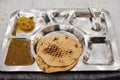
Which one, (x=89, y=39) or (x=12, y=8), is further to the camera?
(x=12, y=8)

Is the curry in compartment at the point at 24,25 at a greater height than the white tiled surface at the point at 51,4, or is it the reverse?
the white tiled surface at the point at 51,4

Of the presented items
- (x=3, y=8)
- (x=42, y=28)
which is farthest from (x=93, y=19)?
(x=3, y=8)

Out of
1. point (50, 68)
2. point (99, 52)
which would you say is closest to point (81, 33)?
point (99, 52)

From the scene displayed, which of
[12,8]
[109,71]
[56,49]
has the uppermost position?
[12,8]

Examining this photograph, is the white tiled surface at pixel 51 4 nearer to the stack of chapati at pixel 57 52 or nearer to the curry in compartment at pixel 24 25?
the curry in compartment at pixel 24 25

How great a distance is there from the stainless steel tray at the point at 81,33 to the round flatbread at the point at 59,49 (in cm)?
3

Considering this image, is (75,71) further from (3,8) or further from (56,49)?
(3,8)

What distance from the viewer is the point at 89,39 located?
0.86 metres

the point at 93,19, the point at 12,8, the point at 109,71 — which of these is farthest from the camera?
the point at 12,8

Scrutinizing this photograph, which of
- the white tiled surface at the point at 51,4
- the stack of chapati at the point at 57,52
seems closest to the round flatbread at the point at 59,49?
the stack of chapati at the point at 57,52

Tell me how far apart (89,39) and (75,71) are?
18 centimetres

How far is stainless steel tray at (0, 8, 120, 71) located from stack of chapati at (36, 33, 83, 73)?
0.07ft

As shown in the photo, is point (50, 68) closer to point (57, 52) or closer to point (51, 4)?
point (57, 52)

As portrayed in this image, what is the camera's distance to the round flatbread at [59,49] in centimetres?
78
